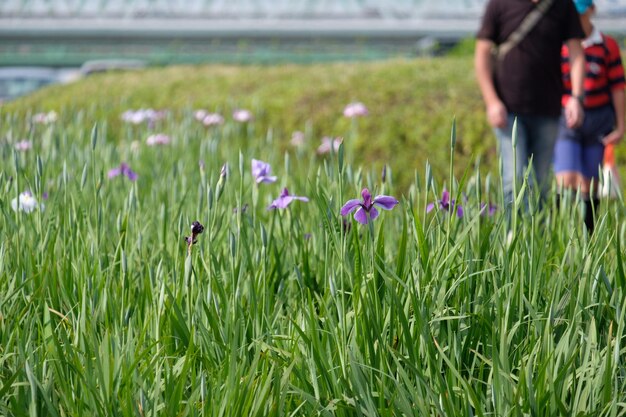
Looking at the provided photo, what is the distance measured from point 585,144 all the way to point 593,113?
6.7 inches

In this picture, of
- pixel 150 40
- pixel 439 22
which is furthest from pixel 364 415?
pixel 150 40

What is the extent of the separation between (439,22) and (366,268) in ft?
91.6

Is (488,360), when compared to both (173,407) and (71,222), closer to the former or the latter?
(173,407)

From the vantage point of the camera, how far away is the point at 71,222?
2680 mm

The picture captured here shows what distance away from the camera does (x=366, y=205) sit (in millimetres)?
2086

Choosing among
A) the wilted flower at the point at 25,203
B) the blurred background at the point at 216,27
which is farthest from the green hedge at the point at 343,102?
the blurred background at the point at 216,27

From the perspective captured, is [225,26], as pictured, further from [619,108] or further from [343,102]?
[619,108]

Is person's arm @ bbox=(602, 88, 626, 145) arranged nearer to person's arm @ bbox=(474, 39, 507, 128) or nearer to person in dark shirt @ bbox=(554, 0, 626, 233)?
person in dark shirt @ bbox=(554, 0, 626, 233)

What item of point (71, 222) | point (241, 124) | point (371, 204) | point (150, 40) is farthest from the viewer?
point (150, 40)

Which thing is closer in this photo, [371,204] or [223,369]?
[223,369]

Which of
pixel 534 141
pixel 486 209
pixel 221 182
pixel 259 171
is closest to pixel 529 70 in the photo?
pixel 534 141

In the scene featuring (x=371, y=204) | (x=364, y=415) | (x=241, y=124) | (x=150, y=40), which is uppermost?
(x=371, y=204)

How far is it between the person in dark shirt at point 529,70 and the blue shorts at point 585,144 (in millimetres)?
396

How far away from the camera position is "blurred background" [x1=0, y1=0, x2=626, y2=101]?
1131 inches
